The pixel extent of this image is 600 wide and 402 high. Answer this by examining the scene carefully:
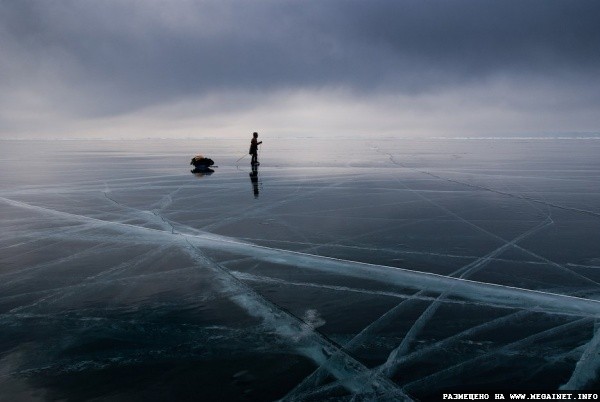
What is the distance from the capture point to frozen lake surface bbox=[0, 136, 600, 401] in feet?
12.4

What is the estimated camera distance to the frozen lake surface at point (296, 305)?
3.77 metres

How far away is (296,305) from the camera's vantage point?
211 inches

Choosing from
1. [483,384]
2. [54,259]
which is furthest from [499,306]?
[54,259]

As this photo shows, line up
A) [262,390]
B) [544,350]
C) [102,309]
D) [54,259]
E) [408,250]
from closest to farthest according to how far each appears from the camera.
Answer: [262,390]
[544,350]
[102,309]
[54,259]
[408,250]

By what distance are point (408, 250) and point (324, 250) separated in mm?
1603

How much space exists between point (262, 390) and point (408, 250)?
5.04m

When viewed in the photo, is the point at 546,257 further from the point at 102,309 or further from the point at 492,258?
the point at 102,309

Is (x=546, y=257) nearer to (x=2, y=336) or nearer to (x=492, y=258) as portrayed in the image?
(x=492, y=258)

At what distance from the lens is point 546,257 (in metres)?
7.46

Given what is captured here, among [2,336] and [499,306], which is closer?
[2,336]

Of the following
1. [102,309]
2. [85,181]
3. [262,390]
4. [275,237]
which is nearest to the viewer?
[262,390]

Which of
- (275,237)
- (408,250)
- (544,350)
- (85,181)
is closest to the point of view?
(544,350)

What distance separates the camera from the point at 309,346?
14.2 ft

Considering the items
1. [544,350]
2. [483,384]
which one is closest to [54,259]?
[483,384]
